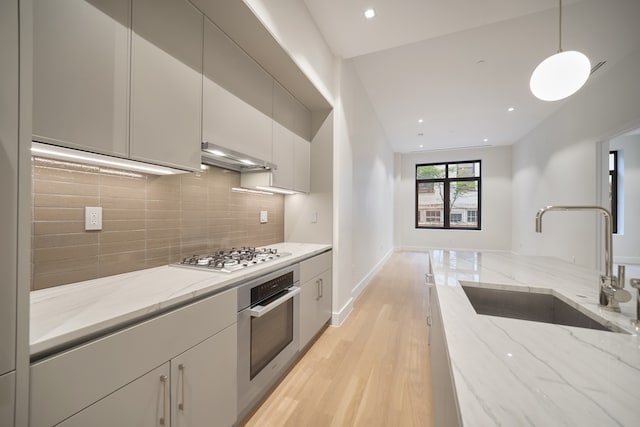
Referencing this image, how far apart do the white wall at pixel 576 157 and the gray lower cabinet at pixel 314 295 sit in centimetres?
412

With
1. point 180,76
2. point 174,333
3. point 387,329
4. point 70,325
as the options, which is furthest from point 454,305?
point 387,329

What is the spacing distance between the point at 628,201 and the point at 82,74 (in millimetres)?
9412

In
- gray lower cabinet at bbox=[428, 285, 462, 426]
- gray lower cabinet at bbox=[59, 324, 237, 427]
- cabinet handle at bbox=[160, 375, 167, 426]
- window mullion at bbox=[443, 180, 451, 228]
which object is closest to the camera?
gray lower cabinet at bbox=[428, 285, 462, 426]

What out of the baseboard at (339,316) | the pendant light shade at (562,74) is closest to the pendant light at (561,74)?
the pendant light shade at (562,74)

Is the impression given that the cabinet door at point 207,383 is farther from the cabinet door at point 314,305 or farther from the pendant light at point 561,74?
the pendant light at point 561,74

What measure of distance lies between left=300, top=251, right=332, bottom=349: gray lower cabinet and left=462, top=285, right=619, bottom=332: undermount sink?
1178 mm

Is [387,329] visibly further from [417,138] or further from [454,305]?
[417,138]

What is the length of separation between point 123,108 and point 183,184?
643 mm

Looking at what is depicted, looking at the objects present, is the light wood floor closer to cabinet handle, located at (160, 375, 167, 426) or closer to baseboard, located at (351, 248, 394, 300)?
baseboard, located at (351, 248, 394, 300)

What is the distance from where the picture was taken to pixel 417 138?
6.50 meters

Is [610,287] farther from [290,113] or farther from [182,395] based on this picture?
[290,113]

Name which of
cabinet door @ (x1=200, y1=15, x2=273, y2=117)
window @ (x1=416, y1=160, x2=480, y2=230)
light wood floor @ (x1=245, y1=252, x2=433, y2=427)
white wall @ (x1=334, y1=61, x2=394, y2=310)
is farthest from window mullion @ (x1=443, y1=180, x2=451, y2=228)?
cabinet door @ (x1=200, y1=15, x2=273, y2=117)

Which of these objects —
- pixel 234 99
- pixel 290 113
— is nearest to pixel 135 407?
pixel 234 99

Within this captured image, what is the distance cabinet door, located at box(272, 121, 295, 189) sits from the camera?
213 centimetres
